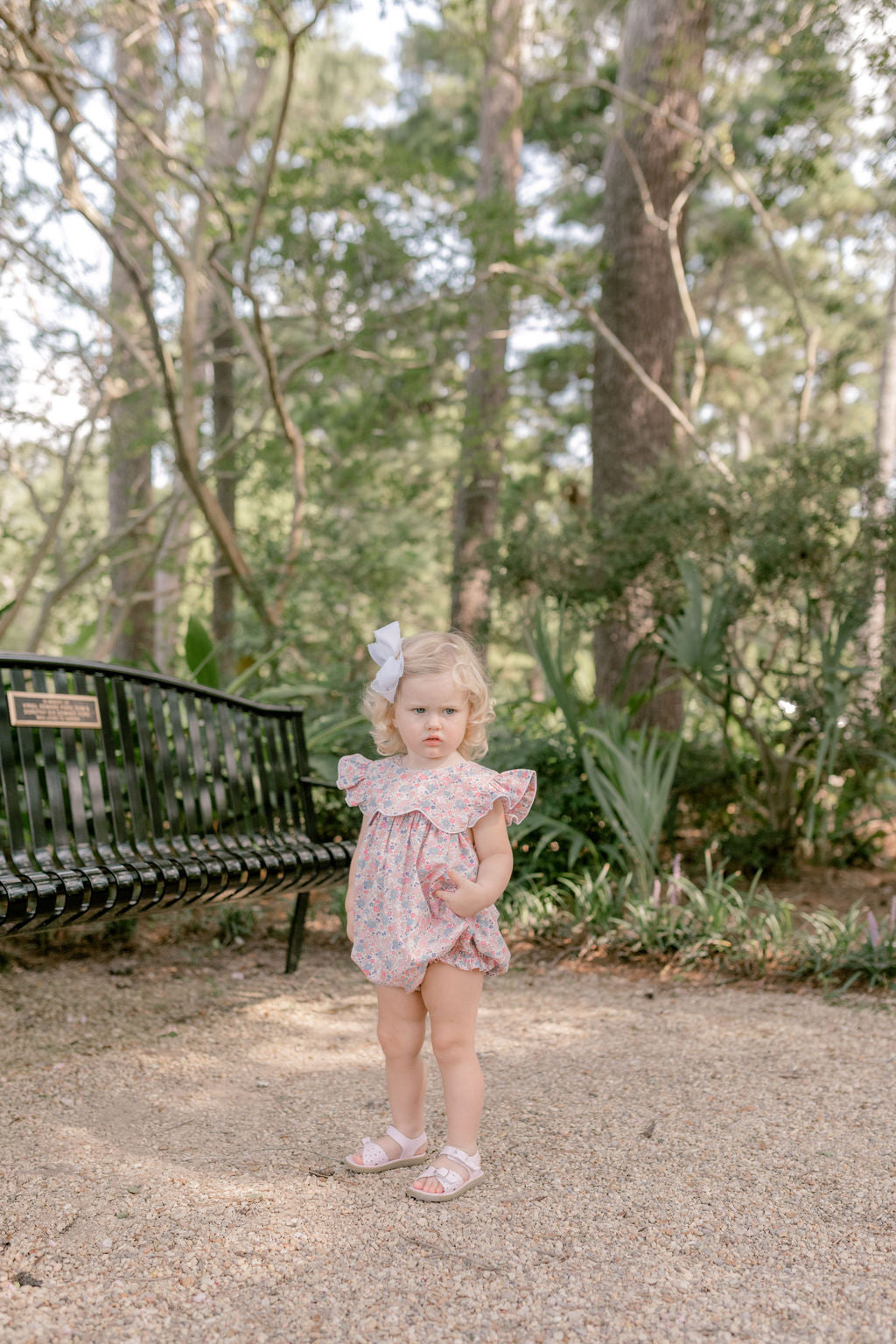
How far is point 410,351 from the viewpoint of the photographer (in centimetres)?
1039

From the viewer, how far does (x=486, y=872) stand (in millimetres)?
2152

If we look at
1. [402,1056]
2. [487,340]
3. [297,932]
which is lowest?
[297,932]

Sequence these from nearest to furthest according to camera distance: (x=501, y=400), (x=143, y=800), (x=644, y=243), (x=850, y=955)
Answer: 1. (x=143, y=800)
2. (x=850, y=955)
3. (x=644, y=243)
4. (x=501, y=400)

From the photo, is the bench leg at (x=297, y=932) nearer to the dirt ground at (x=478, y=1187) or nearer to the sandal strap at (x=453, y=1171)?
the dirt ground at (x=478, y=1187)

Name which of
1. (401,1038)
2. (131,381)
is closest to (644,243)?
(131,381)

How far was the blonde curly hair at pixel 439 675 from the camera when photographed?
2.23 meters

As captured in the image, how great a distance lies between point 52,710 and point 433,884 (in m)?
1.65

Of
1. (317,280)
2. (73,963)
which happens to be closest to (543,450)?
(317,280)

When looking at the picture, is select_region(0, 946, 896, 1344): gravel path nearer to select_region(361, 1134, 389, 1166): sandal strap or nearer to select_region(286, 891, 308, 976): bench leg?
select_region(361, 1134, 389, 1166): sandal strap

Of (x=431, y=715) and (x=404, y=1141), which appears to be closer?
(x=431, y=715)

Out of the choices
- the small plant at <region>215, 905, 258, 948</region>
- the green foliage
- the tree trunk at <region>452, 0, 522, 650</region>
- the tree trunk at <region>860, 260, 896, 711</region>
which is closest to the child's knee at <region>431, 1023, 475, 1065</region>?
the small plant at <region>215, 905, 258, 948</region>

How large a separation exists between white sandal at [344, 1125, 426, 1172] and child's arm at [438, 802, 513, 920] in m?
0.60

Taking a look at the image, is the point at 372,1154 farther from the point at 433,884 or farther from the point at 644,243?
the point at 644,243

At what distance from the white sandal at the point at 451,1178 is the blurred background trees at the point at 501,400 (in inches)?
99.5
